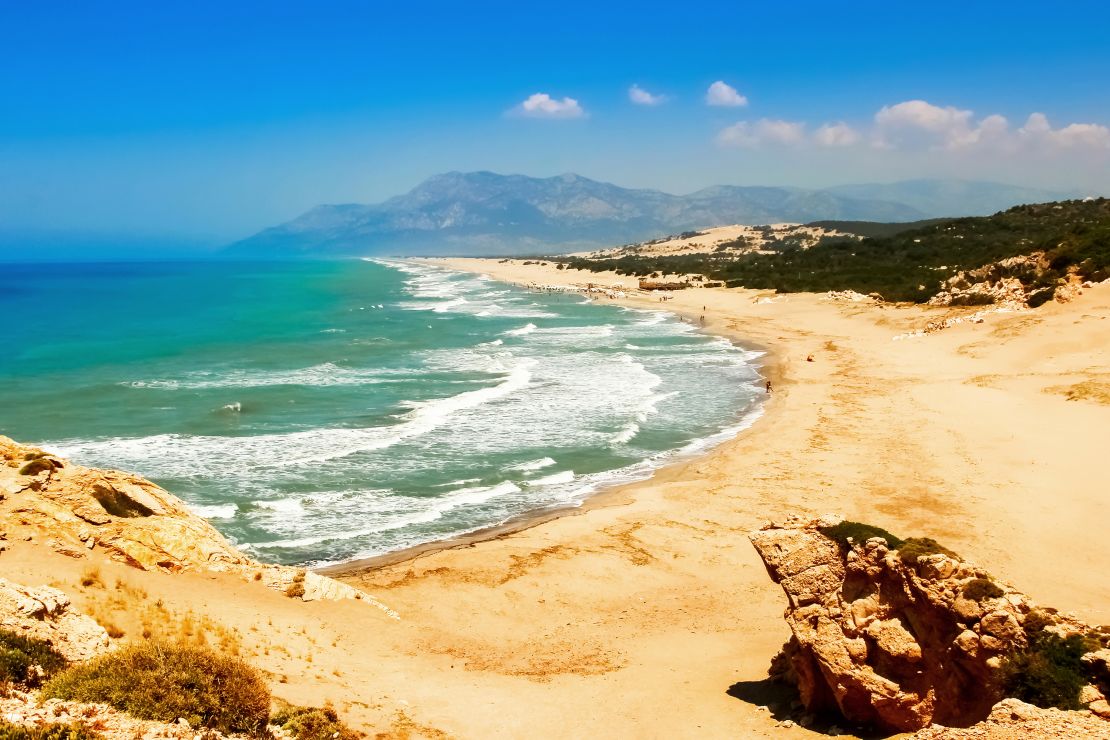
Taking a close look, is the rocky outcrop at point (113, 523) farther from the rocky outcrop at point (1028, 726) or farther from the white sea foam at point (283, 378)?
the white sea foam at point (283, 378)

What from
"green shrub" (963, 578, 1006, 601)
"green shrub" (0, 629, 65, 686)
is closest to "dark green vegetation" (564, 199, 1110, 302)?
"green shrub" (963, 578, 1006, 601)

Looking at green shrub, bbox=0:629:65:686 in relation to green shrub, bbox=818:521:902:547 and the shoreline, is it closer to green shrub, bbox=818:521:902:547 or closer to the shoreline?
the shoreline

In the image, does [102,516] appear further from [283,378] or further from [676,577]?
[283,378]

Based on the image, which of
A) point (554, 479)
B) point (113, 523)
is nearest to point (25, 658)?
point (113, 523)

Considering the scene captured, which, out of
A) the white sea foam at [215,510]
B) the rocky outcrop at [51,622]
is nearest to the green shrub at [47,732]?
the rocky outcrop at [51,622]

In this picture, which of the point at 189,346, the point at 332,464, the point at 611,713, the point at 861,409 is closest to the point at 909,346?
the point at 861,409

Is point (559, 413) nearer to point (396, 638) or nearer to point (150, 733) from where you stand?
point (396, 638)
